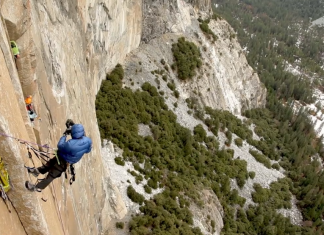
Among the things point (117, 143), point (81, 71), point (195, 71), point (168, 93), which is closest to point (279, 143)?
point (195, 71)

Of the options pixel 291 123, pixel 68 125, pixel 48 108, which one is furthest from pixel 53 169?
pixel 291 123

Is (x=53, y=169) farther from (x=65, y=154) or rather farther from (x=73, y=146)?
(x=73, y=146)

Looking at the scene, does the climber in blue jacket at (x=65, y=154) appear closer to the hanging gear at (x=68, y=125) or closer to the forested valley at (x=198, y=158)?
the hanging gear at (x=68, y=125)

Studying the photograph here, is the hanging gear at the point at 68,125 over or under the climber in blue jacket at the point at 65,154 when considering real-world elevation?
over

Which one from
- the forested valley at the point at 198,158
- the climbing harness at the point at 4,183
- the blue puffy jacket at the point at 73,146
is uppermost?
the blue puffy jacket at the point at 73,146

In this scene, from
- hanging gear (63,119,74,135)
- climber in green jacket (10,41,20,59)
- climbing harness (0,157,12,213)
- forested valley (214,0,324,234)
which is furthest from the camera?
forested valley (214,0,324,234)

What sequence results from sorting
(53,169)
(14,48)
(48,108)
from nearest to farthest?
1. (53,169)
2. (14,48)
3. (48,108)

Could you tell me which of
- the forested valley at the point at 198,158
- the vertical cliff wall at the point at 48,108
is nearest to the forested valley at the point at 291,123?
the forested valley at the point at 198,158

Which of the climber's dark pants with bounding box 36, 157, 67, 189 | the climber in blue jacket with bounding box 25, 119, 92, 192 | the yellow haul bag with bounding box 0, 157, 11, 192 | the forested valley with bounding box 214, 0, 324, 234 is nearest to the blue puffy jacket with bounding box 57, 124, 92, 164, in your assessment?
the climber in blue jacket with bounding box 25, 119, 92, 192

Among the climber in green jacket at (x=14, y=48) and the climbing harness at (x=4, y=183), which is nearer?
the climbing harness at (x=4, y=183)

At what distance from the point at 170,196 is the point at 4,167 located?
83.8 feet

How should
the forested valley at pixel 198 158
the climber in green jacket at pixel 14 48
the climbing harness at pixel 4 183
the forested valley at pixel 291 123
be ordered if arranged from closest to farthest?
the climbing harness at pixel 4 183 < the climber in green jacket at pixel 14 48 < the forested valley at pixel 198 158 < the forested valley at pixel 291 123

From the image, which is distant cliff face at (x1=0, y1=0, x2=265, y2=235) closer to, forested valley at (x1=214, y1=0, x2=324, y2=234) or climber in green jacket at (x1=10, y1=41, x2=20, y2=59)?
climber in green jacket at (x1=10, y1=41, x2=20, y2=59)

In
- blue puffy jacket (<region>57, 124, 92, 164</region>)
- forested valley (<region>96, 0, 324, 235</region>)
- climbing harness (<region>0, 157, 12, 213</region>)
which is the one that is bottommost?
forested valley (<region>96, 0, 324, 235</region>)
